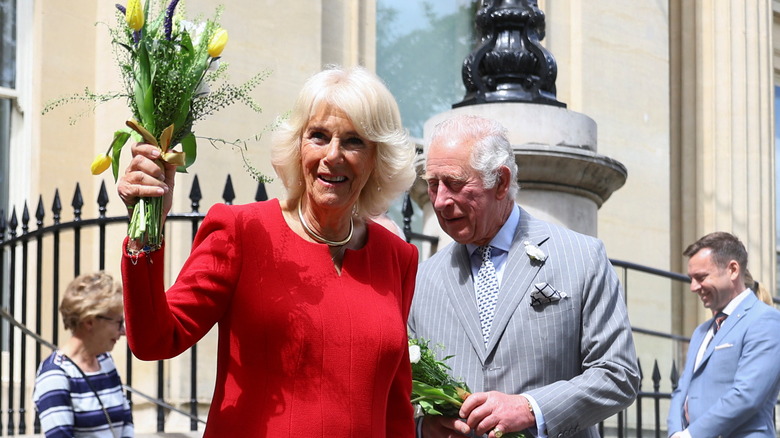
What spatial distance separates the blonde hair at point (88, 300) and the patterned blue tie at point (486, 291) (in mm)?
1934

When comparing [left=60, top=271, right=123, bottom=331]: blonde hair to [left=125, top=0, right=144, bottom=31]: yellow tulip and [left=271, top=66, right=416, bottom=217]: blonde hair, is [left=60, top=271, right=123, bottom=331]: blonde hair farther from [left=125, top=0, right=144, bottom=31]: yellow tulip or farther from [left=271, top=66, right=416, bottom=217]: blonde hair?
[left=125, top=0, right=144, bottom=31]: yellow tulip

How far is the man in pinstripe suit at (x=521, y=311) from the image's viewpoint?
13.3ft

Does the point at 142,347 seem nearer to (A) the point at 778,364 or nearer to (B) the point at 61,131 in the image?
(A) the point at 778,364

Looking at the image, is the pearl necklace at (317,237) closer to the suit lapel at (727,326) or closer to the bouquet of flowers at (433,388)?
the bouquet of flowers at (433,388)

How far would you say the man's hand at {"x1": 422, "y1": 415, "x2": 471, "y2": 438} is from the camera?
13.0 ft

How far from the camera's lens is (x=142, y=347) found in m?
2.89

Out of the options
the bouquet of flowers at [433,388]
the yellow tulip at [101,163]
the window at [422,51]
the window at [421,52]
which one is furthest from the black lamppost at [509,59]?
the window at [422,51]

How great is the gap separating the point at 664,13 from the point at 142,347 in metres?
10.3

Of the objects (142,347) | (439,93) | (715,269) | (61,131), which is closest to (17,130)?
(61,131)

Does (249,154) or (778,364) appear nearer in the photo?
(778,364)

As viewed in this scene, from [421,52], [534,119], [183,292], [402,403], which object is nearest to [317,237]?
[183,292]

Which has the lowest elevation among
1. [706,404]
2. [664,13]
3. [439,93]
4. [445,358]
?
[706,404]

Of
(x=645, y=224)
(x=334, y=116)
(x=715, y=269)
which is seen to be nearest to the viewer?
(x=334, y=116)

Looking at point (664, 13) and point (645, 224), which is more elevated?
point (664, 13)
